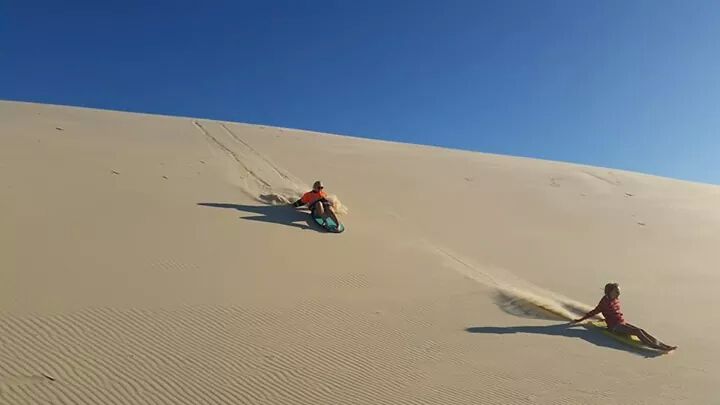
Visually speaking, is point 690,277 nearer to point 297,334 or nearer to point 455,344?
point 455,344

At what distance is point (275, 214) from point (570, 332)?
5.41 meters

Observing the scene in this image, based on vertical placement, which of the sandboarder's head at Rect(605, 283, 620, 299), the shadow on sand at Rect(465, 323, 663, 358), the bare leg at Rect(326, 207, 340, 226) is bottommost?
the shadow on sand at Rect(465, 323, 663, 358)

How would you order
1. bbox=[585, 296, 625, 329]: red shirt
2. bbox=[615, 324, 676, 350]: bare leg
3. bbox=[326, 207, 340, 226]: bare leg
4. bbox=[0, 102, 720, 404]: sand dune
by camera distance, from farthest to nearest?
bbox=[326, 207, 340, 226]: bare leg < bbox=[585, 296, 625, 329]: red shirt < bbox=[615, 324, 676, 350]: bare leg < bbox=[0, 102, 720, 404]: sand dune

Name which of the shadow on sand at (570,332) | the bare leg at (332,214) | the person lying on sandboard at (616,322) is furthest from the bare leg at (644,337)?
the bare leg at (332,214)

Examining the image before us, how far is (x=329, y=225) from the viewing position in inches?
385

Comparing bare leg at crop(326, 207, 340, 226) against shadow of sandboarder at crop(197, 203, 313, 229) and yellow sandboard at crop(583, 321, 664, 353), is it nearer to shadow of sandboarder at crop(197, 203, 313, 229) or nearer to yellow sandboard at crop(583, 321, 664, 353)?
shadow of sandboarder at crop(197, 203, 313, 229)

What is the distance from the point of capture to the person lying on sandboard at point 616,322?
21.3 feet

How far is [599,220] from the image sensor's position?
14.0 metres

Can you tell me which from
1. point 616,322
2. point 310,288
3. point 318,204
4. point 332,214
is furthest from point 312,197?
point 616,322

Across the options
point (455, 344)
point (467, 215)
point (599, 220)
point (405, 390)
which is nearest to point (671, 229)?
point (599, 220)

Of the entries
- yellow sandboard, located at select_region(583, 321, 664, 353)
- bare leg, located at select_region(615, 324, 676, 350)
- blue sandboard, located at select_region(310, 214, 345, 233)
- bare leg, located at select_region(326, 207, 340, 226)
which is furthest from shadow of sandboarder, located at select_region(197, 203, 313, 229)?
bare leg, located at select_region(615, 324, 676, 350)

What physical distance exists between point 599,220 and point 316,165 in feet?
25.0

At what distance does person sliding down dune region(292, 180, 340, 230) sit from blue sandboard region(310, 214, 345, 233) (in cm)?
6

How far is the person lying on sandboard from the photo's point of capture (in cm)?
648
